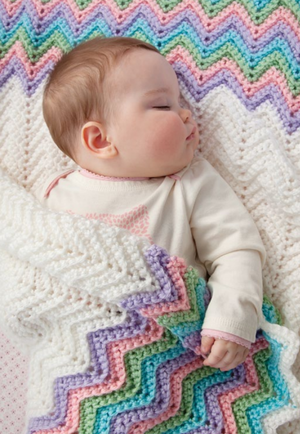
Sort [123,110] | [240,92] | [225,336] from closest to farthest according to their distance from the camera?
[225,336]
[123,110]
[240,92]

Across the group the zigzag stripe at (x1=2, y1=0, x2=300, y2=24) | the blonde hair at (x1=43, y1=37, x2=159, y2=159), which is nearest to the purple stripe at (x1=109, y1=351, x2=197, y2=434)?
the blonde hair at (x1=43, y1=37, x2=159, y2=159)

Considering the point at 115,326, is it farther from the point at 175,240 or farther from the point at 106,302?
the point at 175,240

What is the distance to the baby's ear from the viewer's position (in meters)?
1.11

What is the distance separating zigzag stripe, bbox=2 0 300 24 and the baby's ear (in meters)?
0.34

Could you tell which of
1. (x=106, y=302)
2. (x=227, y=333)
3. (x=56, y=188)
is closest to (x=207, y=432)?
(x=227, y=333)

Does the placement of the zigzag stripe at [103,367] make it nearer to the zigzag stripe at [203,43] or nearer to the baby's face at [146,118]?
the baby's face at [146,118]

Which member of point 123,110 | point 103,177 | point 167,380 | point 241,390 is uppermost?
point 123,110

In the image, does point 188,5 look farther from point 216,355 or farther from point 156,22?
point 216,355

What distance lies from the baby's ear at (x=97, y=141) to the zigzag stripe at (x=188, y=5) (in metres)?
0.34

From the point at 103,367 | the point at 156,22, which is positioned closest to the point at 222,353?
the point at 103,367

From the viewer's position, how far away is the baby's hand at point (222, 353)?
99 centimetres

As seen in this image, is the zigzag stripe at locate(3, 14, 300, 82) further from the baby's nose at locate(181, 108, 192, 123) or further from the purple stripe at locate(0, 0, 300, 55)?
the baby's nose at locate(181, 108, 192, 123)

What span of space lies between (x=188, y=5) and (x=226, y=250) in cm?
56

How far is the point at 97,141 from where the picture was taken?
1.13m
